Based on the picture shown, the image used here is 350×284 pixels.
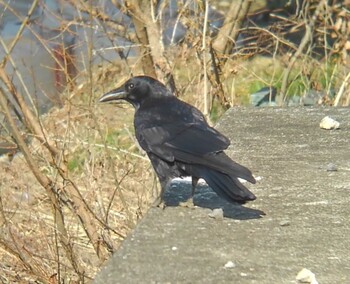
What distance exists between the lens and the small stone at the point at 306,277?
107 inches

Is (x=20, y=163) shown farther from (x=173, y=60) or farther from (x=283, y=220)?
(x=283, y=220)

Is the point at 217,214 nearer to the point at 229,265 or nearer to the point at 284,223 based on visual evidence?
the point at 284,223

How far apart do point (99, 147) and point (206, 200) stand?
9.49 feet

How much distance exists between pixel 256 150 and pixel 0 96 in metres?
1.35

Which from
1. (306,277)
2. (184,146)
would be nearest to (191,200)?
(184,146)

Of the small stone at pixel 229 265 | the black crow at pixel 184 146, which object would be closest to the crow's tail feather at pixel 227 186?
the black crow at pixel 184 146

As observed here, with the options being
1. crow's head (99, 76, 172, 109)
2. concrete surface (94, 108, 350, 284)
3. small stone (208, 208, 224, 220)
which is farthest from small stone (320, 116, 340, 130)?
small stone (208, 208, 224, 220)

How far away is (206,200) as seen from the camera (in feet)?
11.7

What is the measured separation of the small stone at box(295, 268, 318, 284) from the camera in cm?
271

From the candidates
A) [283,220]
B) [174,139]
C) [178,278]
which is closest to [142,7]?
[174,139]

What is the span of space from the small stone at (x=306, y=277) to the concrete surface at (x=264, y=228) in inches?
1.2

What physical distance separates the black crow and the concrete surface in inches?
3.8

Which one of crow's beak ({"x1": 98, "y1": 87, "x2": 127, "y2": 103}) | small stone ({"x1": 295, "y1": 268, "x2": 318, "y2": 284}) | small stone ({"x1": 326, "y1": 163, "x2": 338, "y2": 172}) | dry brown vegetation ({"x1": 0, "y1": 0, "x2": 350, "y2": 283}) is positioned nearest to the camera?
small stone ({"x1": 295, "y1": 268, "x2": 318, "y2": 284})

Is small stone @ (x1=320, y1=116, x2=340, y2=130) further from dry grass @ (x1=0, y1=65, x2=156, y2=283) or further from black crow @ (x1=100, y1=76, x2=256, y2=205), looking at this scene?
dry grass @ (x1=0, y1=65, x2=156, y2=283)
